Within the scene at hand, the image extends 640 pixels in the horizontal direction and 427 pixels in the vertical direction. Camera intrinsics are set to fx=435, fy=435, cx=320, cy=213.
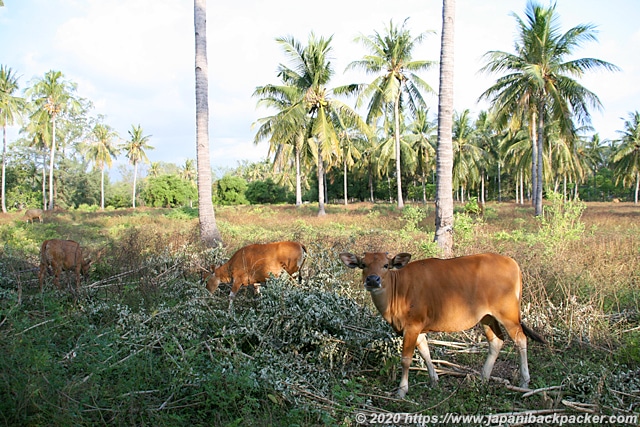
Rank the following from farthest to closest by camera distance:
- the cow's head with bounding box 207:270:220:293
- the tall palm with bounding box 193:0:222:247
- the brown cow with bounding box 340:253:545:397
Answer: the tall palm with bounding box 193:0:222:247 < the cow's head with bounding box 207:270:220:293 < the brown cow with bounding box 340:253:545:397

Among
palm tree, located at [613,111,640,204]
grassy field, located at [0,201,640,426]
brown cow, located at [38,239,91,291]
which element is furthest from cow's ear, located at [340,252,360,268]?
palm tree, located at [613,111,640,204]

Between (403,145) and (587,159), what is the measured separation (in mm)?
27950

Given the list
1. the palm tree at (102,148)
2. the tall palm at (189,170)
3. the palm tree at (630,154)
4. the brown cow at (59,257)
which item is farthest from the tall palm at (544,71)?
the tall palm at (189,170)

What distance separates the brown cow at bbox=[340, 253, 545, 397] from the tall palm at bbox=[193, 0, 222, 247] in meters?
7.21

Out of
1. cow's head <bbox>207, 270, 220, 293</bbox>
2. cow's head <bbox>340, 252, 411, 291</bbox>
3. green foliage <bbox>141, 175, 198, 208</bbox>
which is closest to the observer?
cow's head <bbox>340, 252, 411, 291</bbox>

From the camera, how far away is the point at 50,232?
16.5 m

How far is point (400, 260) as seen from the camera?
4355mm

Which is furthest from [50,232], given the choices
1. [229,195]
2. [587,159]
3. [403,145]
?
[587,159]

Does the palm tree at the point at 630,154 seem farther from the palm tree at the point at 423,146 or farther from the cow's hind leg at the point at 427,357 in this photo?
the cow's hind leg at the point at 427,357

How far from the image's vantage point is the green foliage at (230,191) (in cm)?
6247

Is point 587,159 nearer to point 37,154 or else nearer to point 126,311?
point 126,311

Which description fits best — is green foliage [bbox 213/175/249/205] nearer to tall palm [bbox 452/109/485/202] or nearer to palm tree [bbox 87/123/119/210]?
palm tree [bbox 87/123/119/210]

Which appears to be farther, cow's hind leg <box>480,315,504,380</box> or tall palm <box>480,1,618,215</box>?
tall palm <box>480,1,618,215</box>

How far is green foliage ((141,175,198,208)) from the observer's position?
5772 cm
